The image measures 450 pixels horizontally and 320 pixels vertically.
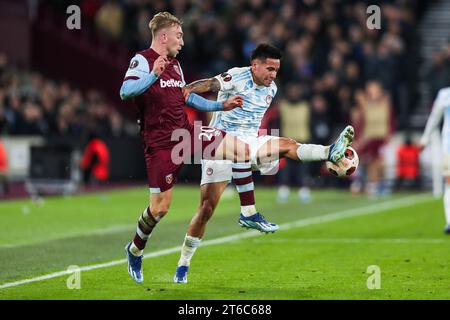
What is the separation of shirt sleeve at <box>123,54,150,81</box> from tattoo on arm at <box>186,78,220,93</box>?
62cm

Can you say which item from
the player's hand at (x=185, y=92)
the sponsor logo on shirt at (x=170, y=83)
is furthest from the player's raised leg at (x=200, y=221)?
the sponsor logo on shirt at (x=170, y=83)

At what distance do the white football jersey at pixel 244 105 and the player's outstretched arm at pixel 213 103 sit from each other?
89 centimetres

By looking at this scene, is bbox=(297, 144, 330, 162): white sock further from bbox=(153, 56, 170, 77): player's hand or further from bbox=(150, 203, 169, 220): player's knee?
bbox=(153, 56, 170, 77): player's hand

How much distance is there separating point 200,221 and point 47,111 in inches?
754

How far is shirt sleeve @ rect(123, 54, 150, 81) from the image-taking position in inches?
440

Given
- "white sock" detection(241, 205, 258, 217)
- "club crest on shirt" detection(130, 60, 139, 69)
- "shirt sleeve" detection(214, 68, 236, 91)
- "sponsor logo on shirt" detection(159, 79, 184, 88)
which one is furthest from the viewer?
"white sock" detection(241, 205, 258, 217)

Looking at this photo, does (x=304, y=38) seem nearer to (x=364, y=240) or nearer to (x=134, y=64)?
(x=364, y=240)

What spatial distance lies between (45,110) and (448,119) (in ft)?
50.4

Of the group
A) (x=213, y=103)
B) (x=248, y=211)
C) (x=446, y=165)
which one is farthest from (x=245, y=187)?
(x=446, y=165)

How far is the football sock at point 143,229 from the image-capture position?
11555 millimetres

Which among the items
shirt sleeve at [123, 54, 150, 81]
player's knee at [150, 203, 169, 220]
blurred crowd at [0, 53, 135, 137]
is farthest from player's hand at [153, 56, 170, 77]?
blurred crowd at [0, 53, 135, 137]

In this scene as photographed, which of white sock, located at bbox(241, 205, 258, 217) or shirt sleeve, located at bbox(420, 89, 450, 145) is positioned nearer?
white sock, located at bbox(241, 205, 258, 217)
